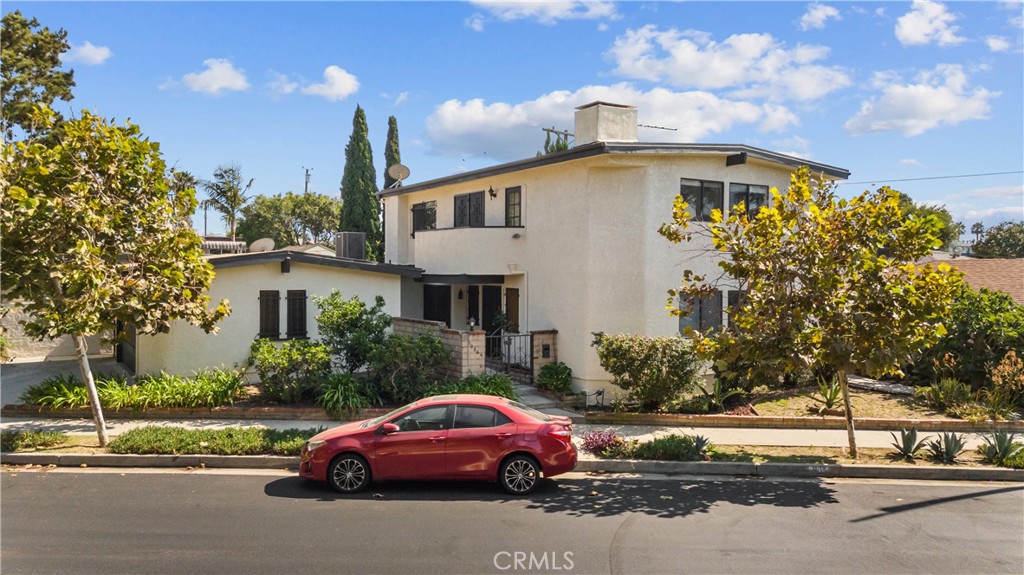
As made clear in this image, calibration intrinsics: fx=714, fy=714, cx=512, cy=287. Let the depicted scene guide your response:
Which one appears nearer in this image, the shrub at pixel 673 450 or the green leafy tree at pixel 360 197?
the shrub at pixel 673 450

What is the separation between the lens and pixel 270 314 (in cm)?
1723

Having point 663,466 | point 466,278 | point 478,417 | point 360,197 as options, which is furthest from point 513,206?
point 360,197

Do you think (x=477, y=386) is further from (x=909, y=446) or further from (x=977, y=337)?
(x=977, y=337)

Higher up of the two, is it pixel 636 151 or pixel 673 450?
pixel 636 151

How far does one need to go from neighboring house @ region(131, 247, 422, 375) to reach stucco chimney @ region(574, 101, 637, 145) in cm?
624

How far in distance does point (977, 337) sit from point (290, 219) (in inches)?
1899

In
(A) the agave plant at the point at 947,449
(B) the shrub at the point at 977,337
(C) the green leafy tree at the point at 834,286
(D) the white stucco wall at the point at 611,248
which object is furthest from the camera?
(D) the white stucco wall at the point at 611,248

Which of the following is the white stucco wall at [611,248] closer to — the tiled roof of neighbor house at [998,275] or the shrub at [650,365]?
the shrub at [650,365]

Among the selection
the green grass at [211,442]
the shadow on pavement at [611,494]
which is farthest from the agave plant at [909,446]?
the green grass at [211,442]

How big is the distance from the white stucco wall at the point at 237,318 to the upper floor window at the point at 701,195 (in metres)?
8.41

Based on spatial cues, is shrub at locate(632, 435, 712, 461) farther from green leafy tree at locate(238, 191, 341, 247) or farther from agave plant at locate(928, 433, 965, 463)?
green leafy tree at locate(238, 191, 341, 247)

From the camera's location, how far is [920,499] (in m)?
9.75

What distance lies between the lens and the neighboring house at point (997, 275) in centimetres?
2100

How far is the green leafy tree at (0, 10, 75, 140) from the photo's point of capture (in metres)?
26.5
